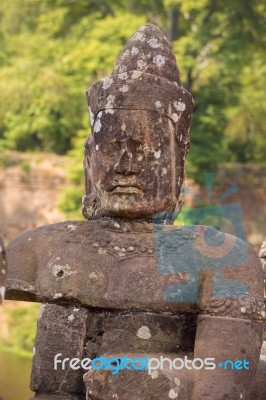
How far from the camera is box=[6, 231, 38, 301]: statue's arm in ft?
15.9

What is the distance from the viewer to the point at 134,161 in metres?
4.80

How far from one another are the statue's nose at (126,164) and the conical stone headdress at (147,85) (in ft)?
0.78

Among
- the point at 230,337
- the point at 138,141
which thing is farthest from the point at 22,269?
the point at 230,337

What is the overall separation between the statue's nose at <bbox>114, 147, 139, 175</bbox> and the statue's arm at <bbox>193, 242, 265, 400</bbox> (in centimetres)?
70

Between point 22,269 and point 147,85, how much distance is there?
1.14 metres

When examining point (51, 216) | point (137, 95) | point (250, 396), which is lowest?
point (51, 216)

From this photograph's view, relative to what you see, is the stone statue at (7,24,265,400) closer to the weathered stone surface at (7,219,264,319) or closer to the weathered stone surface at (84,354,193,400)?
the weathered stone surface at (7,219,264,319)

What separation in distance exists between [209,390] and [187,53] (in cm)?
1853

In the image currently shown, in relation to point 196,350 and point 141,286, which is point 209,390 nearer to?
point 196,350

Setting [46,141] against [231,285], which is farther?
[46,141]

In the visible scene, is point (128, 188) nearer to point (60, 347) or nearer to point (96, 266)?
point (96, 266)

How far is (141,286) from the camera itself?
4648mm

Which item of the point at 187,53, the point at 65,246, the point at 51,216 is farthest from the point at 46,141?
the point at 65,246

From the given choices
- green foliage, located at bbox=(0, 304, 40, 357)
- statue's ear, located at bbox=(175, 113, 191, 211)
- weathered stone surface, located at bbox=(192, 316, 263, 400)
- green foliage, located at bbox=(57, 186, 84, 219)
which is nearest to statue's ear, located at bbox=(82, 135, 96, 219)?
statue's ear, located at bbox=(175, 113, 191, 211)
